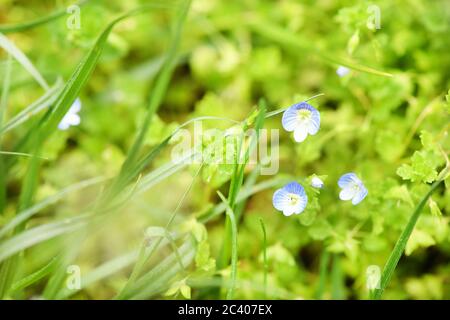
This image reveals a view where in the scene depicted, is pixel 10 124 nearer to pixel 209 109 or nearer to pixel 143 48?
pixel 209 109

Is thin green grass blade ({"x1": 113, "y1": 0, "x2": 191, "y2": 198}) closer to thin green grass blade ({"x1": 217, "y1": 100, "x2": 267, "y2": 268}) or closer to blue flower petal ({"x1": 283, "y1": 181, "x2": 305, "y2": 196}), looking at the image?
thin green grass blade ({"x1": 217, "y1": 100, "x2": 267, "y2": 268})

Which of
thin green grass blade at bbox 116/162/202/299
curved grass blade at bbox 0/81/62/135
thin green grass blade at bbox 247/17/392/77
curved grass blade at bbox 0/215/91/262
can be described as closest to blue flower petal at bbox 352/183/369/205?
thin green grass blade at bbox 116/162/202/299

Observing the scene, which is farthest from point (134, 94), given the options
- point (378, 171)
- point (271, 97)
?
point (378, 171)

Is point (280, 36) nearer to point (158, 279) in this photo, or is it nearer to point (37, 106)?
point (37, 106)

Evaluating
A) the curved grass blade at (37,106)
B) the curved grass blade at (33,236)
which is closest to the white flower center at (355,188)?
the curved grass blade at (33,236)

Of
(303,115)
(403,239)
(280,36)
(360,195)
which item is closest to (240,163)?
(303,115)
